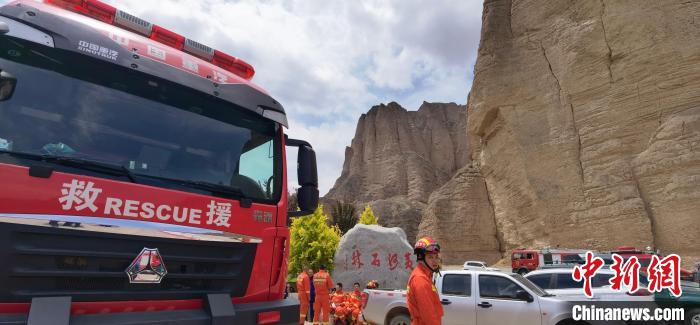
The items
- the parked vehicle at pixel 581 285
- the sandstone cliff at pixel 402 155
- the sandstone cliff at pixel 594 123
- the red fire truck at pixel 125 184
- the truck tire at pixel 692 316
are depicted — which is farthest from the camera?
the sandstone cliff at pixel 402 155

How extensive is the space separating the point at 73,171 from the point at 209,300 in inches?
49.8

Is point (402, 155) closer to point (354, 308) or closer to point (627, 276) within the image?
point (354, 308)

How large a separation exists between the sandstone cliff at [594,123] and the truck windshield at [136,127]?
24.7m

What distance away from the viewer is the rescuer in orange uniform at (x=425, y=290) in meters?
3.60

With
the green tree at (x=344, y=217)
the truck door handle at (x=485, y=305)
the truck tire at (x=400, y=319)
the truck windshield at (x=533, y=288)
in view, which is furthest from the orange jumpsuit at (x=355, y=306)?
the green tree at (x=344, y=217)

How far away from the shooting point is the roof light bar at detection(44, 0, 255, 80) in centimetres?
381

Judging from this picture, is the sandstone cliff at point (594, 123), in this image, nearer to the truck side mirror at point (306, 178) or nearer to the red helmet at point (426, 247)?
the red helmet at point (426, 247)

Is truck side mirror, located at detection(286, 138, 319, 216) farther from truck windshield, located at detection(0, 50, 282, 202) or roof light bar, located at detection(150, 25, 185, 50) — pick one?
roof light bar, located at detection(150, 25, 185, 50)

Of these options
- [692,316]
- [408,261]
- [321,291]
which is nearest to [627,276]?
[692,316]

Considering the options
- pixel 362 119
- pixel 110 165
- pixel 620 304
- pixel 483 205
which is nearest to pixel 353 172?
pixel 362 119

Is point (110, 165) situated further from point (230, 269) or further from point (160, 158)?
point (230, 269)

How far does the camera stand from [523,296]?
6895mm

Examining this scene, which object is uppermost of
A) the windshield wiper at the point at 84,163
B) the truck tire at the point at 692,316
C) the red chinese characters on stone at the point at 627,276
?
the windshield wiper at the point at 84,163

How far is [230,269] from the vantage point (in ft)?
11.1
